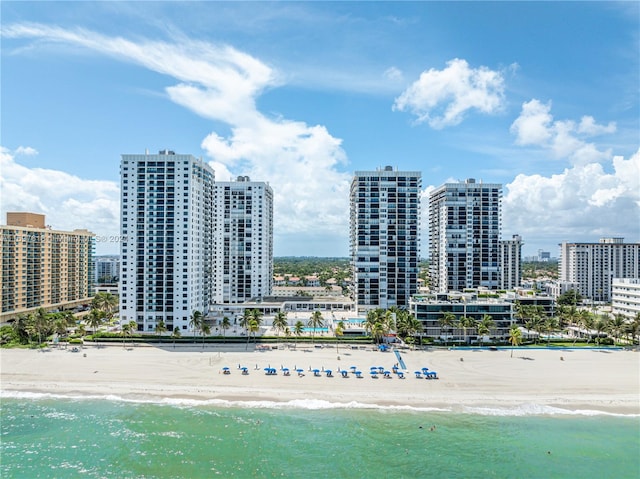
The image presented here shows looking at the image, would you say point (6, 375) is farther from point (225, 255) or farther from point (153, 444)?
point (225, 255)

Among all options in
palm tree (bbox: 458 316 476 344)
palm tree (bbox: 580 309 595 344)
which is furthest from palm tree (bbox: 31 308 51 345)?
palm tree (bbox: 580 309 595 344)

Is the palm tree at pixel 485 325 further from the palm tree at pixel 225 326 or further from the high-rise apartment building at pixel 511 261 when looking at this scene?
the high-rise apartment building at pixel 511 261

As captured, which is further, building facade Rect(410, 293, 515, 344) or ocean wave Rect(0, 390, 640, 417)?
building facade Rect(410, 293, 515, 344)

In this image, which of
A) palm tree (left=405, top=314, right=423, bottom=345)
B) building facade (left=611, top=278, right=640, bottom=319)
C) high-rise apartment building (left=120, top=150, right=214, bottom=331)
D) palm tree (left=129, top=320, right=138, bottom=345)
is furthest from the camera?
building facade (left=611, top=278, right=640, bottom=319)

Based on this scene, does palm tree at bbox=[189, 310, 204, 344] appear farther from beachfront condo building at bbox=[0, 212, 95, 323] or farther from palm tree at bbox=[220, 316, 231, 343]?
beachfront condo building at bbox=[0, 212, 95, 323]

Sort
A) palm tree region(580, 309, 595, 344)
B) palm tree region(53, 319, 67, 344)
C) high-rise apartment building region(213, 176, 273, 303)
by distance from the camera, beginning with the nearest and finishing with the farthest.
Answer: palm tree region(53, 319, 67, 344)
palm tree region(580, 309, 595, 344)
high-rise apartment building region(213, 176, 273, 303)

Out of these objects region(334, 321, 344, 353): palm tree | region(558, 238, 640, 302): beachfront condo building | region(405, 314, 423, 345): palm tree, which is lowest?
region(334, 321, 344, 353): palm tree

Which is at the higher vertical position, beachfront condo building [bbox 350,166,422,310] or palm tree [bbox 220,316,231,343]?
beachfront condo building [bbox 350,166,422,310]

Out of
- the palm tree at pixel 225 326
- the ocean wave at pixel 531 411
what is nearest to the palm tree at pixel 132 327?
the palm tree at pixel 225 326
